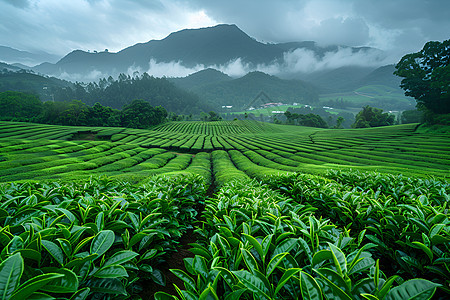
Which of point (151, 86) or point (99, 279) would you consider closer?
point (99, 279)

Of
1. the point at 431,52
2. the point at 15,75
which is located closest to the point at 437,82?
the point at 431,52

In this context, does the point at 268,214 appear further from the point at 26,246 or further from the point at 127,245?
the point at 26,246

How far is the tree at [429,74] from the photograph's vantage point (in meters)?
29.3

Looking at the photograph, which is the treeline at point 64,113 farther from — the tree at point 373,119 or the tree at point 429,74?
the tree at point 373,119

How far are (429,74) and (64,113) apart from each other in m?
84.9

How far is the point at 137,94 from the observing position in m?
144

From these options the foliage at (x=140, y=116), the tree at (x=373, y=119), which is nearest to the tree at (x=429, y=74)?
the tree at (x=373, y=119)

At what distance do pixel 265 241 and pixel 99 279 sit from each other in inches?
50.6

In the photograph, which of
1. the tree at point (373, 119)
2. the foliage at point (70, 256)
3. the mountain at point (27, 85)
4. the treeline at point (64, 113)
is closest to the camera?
the foliage at point (70, 256)

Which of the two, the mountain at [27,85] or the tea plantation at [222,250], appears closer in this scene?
the tea plantation at [222,250]

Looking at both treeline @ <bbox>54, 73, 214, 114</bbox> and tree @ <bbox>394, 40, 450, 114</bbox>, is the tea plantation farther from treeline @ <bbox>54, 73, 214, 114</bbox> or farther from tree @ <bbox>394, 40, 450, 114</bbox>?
treeline @ <bbox>54, 73, 214, 114</bbox>

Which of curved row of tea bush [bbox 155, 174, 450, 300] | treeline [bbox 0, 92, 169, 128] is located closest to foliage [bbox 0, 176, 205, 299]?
curved row of tea bush [bbox 155, 174, 450, 300]

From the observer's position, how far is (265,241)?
5.06ft

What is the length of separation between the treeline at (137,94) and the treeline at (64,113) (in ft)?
240
